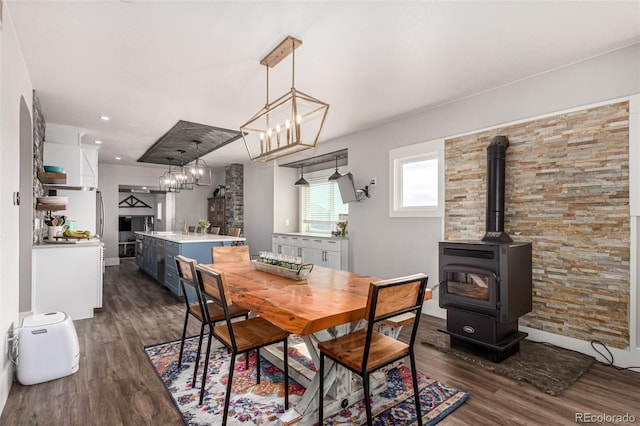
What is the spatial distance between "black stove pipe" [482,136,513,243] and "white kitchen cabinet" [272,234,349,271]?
2.43 metres

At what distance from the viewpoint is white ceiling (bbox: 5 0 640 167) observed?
2148 mm

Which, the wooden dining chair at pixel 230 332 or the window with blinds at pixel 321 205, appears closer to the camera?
the wooden dining chair at pixel 230 332

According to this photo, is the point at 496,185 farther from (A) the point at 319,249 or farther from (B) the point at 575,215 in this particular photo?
(A) the point at 319,249

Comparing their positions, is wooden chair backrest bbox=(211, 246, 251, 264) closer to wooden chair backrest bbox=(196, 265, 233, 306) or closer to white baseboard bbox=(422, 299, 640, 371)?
wooden chair backrest bbox=(196, 265, 233, 306)

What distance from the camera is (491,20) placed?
226 cm

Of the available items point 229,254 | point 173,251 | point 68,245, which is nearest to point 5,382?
point 229,254

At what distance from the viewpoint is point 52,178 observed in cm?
393

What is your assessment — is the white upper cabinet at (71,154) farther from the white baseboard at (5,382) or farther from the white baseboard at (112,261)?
the white baseboard at (112,261)

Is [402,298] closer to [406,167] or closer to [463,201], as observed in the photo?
[463,201]

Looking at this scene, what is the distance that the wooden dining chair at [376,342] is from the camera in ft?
5.31

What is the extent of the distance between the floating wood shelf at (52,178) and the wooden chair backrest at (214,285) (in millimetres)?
3136

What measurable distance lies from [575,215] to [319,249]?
140 inches

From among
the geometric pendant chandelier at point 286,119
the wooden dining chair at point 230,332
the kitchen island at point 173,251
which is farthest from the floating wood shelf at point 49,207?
the wooden dining chair at point 230,332

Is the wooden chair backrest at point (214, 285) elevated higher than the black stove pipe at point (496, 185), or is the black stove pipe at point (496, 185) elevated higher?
the black stove pipe at point (496, 185)
